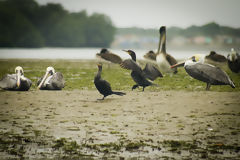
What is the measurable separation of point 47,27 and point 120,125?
42.2 m

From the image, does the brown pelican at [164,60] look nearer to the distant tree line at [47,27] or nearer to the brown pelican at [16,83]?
the brown pelican at [16,83]

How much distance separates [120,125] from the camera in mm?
7258

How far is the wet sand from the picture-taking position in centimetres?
554

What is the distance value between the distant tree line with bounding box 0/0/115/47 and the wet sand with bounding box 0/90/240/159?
1400 inches

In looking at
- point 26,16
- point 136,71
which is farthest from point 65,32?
point 136,71

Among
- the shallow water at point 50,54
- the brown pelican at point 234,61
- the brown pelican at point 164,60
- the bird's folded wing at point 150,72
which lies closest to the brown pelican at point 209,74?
the bird's folded wing at point 150,72

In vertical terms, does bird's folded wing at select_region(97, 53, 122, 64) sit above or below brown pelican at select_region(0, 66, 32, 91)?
above

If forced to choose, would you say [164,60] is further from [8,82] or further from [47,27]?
[47,27]

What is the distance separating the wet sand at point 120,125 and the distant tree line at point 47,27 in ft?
117

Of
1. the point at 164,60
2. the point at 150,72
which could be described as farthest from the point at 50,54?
the point at 150,72

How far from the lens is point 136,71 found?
11.0m

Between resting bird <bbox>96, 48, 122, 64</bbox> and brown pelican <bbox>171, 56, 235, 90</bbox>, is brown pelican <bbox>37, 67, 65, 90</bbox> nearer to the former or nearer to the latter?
brown pelican <bbox>171, 56, 235, 90</bbox>

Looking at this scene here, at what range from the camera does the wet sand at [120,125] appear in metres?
5.54

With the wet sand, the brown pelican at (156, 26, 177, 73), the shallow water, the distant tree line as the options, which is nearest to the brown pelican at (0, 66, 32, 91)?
the wet sand
